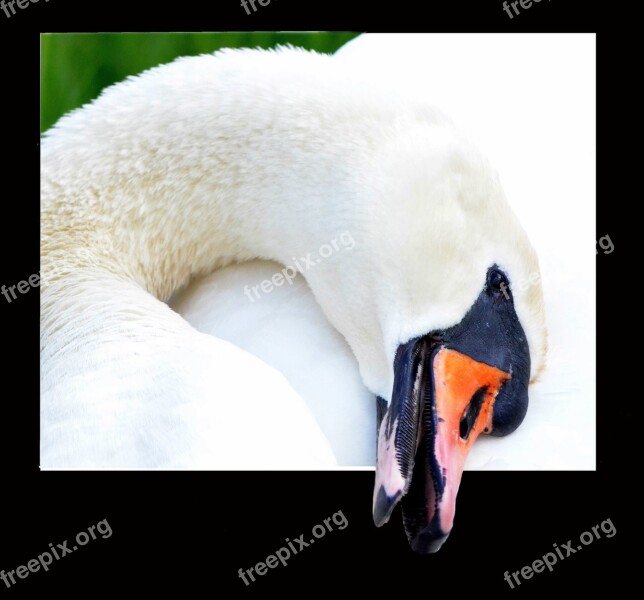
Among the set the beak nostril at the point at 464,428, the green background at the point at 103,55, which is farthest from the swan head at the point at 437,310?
the green background at the point at 103,55

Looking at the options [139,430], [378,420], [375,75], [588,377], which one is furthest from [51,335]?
[588,377]

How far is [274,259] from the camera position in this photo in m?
2.43

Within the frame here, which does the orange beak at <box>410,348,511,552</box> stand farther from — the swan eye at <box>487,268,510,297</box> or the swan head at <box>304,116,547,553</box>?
the swan eye at <box>487,268,510,297</box>

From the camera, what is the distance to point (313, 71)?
235cm

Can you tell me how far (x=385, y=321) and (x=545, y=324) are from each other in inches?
11.7

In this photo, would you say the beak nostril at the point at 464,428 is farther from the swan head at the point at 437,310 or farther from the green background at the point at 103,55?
the green background at the point at 103,55

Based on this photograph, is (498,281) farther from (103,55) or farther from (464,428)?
(103,55)

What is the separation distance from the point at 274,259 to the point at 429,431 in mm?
544

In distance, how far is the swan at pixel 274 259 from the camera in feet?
6.97

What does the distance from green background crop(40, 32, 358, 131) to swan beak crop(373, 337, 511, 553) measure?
864 mm

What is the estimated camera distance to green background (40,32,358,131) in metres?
2.61

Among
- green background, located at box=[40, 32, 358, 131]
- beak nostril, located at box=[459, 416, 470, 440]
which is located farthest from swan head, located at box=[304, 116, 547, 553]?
green background, located at box=[40, 32, 358, 131]
